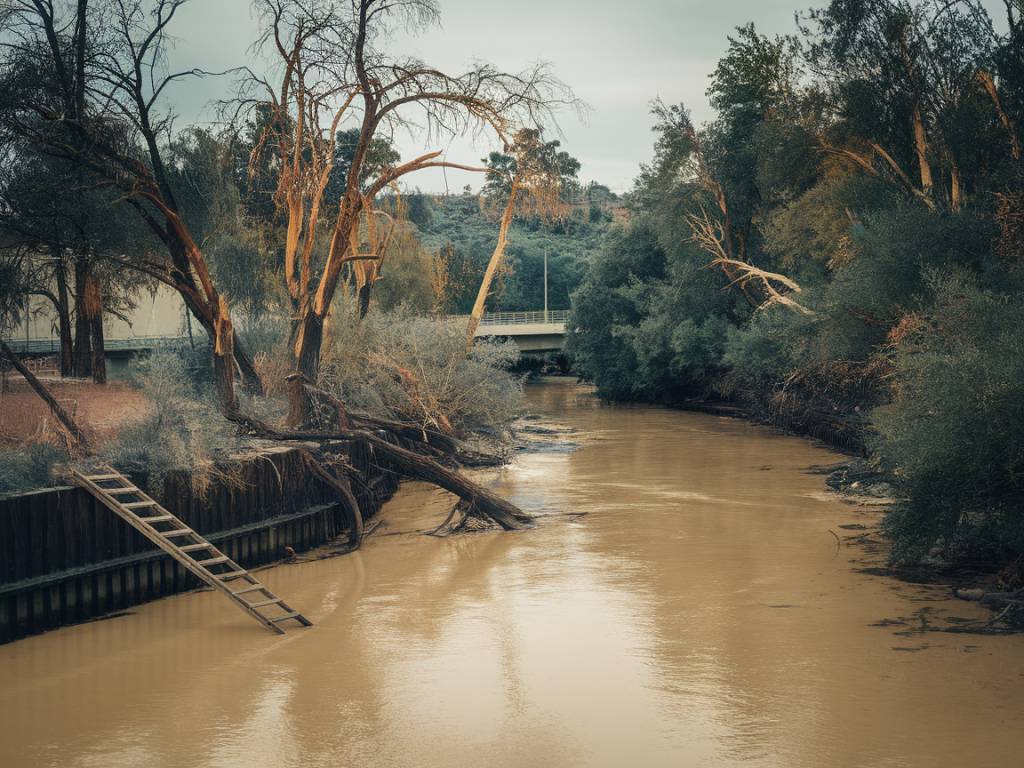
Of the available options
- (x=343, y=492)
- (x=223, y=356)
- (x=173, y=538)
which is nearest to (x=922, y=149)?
(x=343, y=492)

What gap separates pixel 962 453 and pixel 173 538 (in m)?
10.2

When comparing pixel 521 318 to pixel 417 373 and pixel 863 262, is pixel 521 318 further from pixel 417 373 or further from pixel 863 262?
pixel 863 262

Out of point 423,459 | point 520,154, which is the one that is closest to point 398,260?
point 520,154

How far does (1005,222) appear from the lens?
64.2ft

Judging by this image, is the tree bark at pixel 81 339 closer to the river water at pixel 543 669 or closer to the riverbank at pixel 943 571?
the river water at pixel 543 669

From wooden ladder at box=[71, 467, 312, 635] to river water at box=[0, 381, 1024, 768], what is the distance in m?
0.35

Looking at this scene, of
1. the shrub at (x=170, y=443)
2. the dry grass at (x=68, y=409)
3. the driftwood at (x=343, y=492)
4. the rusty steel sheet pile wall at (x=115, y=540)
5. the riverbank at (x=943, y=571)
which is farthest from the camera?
the driftwood at (x=343, y=492)

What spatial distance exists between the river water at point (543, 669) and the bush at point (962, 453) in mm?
1043

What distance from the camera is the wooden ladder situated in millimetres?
13148

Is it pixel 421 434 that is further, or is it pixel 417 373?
pixel 417 373

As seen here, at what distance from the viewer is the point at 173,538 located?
14938 millimetres

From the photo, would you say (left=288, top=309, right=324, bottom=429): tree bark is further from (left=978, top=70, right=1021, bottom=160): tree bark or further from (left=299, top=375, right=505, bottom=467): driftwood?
(left=978, top=70, right=1021, bottom=160): tree bark

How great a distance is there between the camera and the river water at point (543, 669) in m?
9.55

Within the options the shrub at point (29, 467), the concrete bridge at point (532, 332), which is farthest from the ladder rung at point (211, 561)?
the concrete bridge at point (532, 332)
